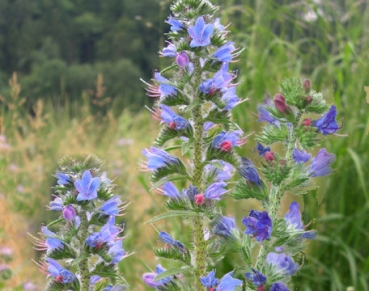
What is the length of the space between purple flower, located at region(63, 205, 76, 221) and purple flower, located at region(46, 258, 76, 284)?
0.26 ft

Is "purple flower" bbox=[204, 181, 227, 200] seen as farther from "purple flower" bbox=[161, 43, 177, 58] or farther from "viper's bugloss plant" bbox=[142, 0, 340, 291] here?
"purple flower" bbox=[161, 43, 177, 58]

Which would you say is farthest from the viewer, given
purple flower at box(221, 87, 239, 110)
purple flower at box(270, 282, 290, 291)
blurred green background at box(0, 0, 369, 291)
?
blurred green background at box(0, 0, 369, 291)

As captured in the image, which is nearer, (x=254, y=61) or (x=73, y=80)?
(x=254, y=61)

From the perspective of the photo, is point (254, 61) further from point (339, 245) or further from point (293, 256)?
point (293, 256)

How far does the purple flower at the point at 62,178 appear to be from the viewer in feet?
2.51

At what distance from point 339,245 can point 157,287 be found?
5.36 feet

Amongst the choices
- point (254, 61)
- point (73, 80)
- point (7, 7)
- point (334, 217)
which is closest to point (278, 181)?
point (334, 217)

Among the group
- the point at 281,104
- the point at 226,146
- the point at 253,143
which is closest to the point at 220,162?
the point at 226,146

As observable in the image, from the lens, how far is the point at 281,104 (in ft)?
2.51

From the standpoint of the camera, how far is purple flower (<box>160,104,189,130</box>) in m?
0.84

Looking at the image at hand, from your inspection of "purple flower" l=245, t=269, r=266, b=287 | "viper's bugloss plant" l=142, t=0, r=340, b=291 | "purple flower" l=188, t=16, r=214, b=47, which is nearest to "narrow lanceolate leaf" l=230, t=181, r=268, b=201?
"viper's bugloss plant" l=142, t=0, r=340, b=291

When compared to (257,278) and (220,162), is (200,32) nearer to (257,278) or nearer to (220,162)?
(220,162)

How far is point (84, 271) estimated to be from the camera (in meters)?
0.79

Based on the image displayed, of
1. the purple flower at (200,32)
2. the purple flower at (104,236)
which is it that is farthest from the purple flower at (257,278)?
the purple flower at (200,32)
